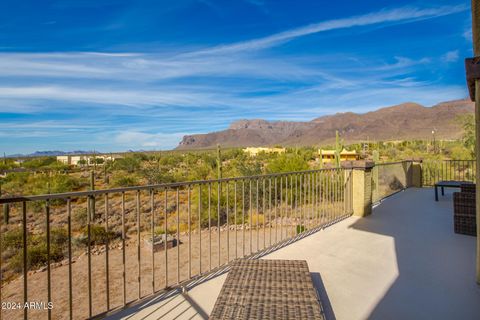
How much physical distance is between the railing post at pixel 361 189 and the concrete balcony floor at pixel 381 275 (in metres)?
0.54

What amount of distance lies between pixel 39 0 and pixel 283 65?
22.4m

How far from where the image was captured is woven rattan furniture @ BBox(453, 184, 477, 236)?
151 inches

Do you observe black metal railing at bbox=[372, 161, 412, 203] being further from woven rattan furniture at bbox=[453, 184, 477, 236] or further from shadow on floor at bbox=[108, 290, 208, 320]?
shadow on floor at bbox=[108, 290, 208, 320]

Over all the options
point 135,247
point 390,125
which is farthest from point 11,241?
point 390,125

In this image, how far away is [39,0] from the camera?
1189 cm

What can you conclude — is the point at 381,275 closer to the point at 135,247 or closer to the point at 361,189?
the point at 361,189

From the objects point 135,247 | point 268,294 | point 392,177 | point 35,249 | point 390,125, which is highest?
point 390,125

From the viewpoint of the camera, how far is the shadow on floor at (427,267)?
214cm

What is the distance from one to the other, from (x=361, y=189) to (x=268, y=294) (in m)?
3.78

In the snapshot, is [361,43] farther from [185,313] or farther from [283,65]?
[185,313]

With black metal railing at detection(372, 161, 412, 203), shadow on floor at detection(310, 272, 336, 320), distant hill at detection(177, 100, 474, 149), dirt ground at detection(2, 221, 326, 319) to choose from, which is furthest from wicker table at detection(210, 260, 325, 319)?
distant hill at detection(177, 100, 474, 149)

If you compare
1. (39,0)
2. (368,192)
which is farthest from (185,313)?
(39,0)

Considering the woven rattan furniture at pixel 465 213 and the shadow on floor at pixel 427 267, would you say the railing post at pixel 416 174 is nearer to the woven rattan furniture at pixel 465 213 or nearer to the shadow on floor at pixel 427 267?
the shadow on floor at pixel 427 267

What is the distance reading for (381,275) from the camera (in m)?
2.73
